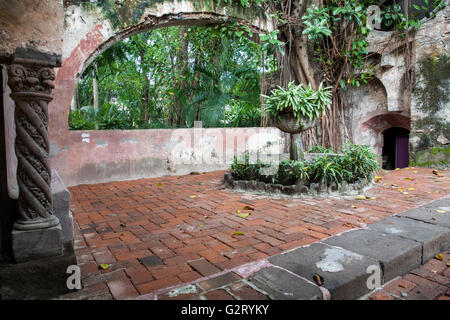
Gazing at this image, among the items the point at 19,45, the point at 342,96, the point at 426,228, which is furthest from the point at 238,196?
the point at 342,96

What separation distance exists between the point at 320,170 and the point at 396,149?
6552mm

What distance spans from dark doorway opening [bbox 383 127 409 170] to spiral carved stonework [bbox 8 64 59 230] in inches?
380

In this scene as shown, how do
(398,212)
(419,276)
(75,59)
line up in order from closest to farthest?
(419,276) < (398,212) < (75,59)

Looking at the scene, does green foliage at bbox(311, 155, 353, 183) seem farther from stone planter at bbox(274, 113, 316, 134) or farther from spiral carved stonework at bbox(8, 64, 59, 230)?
spiral carved stonework at bbox(8, 64, 59, 230)

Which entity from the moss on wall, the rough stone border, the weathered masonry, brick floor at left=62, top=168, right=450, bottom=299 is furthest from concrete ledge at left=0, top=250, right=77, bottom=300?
the moss on wall

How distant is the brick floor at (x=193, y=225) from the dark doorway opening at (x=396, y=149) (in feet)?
15.6

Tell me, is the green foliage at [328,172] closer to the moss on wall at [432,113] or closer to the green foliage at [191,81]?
the moss on wall at [432,113]

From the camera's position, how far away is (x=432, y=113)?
19.0 ft

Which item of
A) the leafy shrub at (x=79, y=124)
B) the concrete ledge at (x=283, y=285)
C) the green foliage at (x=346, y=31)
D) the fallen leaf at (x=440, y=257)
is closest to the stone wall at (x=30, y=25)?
the concrete ledge at (x=283, y=285)

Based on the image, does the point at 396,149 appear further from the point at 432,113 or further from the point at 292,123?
the point at 292,123

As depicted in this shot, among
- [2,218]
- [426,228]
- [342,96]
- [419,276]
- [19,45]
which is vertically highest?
[342,96]
